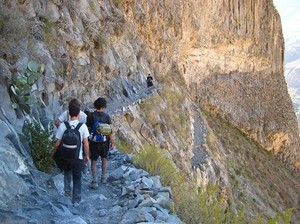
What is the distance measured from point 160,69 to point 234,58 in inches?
919

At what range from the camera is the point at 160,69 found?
28844 mm

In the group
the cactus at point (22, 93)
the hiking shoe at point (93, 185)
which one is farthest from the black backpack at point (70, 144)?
the cactus at point (22, 93)

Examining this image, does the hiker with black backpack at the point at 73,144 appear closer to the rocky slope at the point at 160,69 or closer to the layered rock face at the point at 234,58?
the rocky slope at the point at 160,69

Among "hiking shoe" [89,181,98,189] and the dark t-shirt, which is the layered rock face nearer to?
the dark t-shirt

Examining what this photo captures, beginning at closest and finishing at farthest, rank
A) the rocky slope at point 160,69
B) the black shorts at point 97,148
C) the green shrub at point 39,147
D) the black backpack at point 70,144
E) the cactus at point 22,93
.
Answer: the black backpack at point 70,144 < the green shrub at point 39,147 < the black shorts at point 97,148 < the cactus at point 22,93 < the rocky slope at point 160,69

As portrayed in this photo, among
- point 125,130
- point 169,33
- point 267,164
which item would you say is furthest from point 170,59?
point 125,130

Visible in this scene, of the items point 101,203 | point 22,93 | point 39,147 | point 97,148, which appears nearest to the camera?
point 101,203

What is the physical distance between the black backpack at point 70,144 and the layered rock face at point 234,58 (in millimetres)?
22366

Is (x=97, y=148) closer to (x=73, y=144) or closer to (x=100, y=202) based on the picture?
(x=100, y=202)

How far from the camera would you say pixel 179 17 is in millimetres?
35750

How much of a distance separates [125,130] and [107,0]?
8.08 meters

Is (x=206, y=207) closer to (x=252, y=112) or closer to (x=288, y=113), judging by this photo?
(x=252, y=112)

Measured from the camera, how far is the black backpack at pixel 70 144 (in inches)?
230

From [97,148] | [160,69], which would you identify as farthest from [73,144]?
[160,69]
